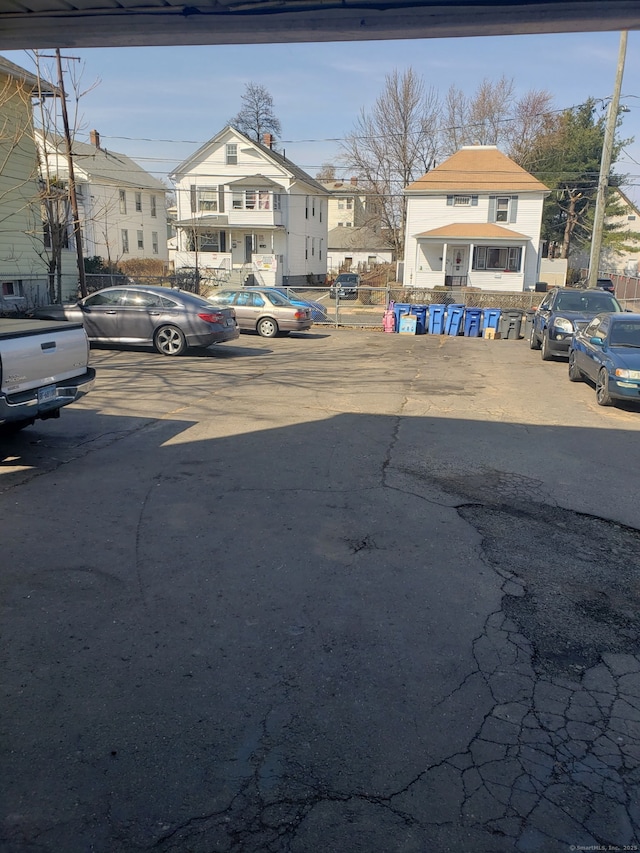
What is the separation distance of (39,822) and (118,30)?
5.69 metres

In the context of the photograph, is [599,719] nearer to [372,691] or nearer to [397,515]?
[372,691]

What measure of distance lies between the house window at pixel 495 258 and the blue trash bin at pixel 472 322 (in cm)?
1955

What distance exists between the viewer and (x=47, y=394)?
7180mm

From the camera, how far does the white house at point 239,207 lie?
45875 millimetres

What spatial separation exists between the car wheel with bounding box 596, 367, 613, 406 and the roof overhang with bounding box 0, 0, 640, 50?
680 centimetres

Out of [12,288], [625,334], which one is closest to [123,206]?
[12,288]

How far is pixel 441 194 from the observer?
136 ft

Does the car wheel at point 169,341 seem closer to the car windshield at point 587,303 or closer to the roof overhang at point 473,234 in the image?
the car windshield at point 587,303

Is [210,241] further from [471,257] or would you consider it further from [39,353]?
[39,353]

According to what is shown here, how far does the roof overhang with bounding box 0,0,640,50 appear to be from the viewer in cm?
478

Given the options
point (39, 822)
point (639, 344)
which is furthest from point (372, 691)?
point (639, 344)

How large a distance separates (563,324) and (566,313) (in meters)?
0.55

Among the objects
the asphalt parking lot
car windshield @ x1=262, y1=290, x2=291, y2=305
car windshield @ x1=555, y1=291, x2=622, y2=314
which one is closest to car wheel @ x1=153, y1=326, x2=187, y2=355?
car windshield @ x1=262, y1=290, x2=291, y2=305

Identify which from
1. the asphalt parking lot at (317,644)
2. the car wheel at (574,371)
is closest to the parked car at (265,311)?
the car wheel at (574,371)
